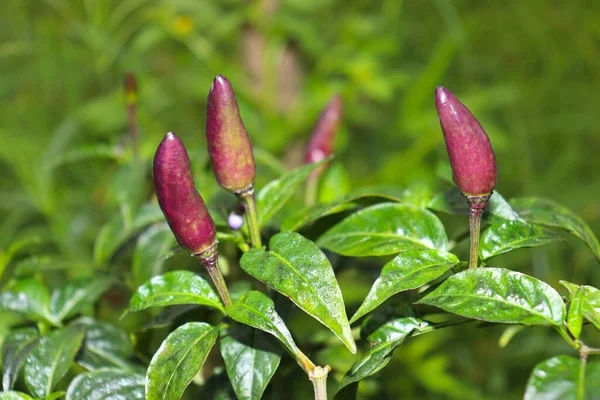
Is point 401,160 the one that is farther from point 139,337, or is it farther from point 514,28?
point 514,28

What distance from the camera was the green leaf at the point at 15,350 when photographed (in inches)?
21.4

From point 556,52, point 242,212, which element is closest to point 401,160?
point 242,212

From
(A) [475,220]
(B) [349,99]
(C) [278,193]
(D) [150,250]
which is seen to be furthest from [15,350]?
(B) [349,99]

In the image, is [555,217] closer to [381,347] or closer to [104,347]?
[381,347]

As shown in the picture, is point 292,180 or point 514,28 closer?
point 292,180

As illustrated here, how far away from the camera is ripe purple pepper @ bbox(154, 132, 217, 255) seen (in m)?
0.44

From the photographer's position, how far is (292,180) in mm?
596

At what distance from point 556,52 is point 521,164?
547 mm

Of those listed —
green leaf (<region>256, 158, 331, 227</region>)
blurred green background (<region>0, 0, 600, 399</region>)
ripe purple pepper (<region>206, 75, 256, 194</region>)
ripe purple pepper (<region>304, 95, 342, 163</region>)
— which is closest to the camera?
ripe purple pepper (<region>206, 75, 256, 194</region>)

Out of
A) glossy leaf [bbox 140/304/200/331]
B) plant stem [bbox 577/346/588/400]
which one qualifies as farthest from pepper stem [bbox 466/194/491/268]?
glossy leaf [bbox 140/304/200/331]

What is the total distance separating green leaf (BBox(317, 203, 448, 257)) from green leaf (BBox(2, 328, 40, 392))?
0.92 ft

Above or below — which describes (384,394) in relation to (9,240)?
below

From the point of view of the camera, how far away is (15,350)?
582 mm

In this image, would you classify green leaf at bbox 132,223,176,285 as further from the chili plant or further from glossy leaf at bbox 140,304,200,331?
glossy leaf at bbox 140,304,200,331
